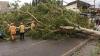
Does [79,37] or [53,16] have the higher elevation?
[53,16]

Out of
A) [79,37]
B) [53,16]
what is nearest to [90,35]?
[79,37]

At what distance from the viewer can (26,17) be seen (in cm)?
2539

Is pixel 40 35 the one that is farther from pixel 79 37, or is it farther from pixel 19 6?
pixel 19 6

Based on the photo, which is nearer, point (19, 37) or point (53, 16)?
point (19, 37)

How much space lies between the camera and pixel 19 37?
72.8 feet

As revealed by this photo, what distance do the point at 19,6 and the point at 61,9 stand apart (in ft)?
16.5

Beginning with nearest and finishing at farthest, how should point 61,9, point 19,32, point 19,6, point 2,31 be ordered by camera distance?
1. point 2,31
2. point 19,32
3. point 61,9
4. point 19,6

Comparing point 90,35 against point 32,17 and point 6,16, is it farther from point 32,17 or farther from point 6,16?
point 6,16

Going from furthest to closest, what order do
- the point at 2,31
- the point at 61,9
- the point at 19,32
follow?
the point at 61,9, the point at 19,32, the point at 2,31

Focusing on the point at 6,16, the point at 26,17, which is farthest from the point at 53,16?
the point at 6,16

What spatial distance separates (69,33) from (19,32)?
177 inches

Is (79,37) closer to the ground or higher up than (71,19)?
closer to the ground

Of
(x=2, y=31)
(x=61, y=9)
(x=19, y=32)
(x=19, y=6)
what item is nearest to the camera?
(x=2, y=31)

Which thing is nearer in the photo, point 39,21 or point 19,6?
point 39,21
